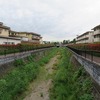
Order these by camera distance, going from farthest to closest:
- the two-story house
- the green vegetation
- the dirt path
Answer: the two-story house, the dirt path, the green vegetation

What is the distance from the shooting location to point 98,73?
29.7ft

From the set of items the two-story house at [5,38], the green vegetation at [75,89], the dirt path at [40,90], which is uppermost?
the two-story house at [5,38]

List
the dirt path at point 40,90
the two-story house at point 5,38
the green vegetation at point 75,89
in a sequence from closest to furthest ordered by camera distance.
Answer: the green vegetation at point 75,89
the dirt path at point 40,90
the two-story house at point 5,38

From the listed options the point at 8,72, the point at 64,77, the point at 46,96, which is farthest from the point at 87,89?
the point at 8,72

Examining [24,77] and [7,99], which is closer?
[7,99]

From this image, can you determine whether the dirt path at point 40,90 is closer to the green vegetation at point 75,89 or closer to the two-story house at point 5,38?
the green vegetation at point 75,89

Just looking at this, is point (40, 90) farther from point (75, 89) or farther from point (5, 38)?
point (5, 38)

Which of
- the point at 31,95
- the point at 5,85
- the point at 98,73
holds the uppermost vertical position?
the point at 98,73

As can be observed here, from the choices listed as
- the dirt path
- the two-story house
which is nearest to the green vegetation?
the dirt path

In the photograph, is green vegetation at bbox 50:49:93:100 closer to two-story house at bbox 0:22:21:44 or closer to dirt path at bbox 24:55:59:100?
dirt path at bbox 24:55:59:100

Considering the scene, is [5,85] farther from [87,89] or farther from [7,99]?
[87,89]

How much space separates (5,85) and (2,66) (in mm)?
4456

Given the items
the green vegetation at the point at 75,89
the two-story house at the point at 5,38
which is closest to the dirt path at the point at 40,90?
the green vegetation at the point at 75,89

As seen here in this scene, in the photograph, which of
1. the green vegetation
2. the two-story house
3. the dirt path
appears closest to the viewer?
the green vegetation
